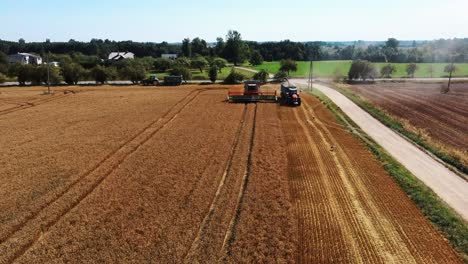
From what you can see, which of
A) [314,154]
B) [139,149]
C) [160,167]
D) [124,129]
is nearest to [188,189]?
[160,167]

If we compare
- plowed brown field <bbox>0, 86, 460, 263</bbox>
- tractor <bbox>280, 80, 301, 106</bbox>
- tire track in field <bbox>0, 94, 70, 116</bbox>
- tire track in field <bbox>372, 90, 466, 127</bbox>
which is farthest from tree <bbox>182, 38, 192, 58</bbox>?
plowed brown field <bbox>0, 86, 460, 263</bbox>

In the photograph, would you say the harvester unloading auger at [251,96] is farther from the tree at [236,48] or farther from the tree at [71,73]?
the tree at [236,48]

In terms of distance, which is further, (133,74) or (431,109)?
(133,74)

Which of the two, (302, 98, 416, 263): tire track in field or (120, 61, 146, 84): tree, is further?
(120, 61, 146, 84): tree

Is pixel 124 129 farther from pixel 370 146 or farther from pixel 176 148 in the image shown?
pixel 370 146

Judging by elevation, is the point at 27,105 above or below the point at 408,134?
above

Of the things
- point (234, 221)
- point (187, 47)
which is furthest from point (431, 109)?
point (187, 47)

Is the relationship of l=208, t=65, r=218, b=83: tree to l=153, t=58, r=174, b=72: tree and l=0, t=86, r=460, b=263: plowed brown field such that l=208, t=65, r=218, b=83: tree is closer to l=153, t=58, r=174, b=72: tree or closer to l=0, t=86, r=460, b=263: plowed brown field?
l=153, t=58, r=174, b=72: tree

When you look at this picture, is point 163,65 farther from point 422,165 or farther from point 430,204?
point 430,204
